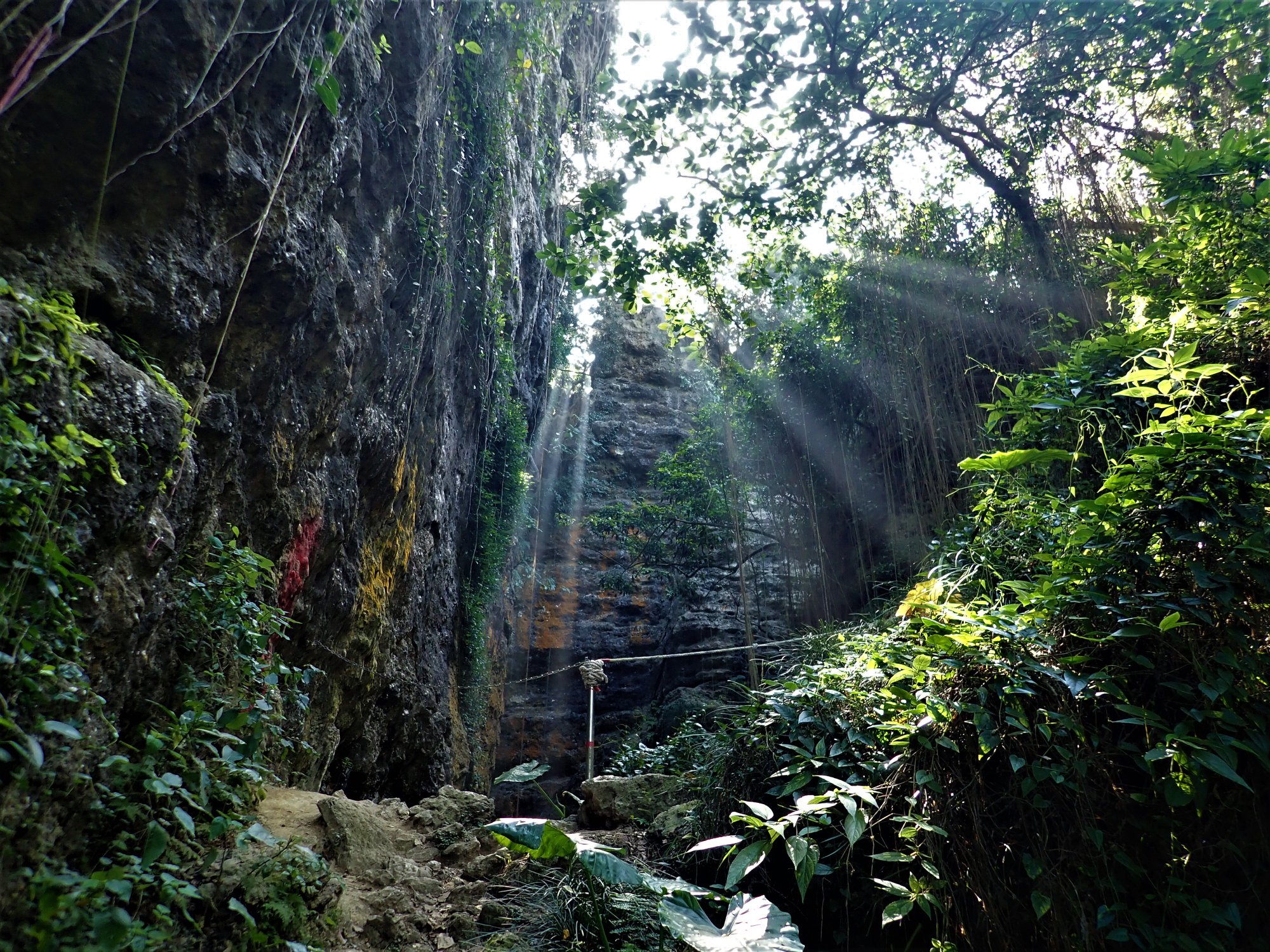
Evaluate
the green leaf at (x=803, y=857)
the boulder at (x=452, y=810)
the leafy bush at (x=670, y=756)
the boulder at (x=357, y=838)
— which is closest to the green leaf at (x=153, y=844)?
the boulder at (x=357, y=838)

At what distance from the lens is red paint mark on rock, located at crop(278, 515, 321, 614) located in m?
3.20

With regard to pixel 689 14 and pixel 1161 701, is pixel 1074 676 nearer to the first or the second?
pixel 1161 701

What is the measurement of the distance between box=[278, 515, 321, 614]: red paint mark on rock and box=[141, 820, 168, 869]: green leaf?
1767mm

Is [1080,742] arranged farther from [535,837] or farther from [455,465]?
[455,465]

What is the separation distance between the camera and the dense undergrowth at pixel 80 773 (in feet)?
4.10

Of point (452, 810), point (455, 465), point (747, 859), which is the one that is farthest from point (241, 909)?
point (455, 465)

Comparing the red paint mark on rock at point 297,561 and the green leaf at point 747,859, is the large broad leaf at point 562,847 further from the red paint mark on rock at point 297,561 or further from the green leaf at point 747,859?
the red paint mark on rock at point 297,561

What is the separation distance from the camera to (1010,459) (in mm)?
2785

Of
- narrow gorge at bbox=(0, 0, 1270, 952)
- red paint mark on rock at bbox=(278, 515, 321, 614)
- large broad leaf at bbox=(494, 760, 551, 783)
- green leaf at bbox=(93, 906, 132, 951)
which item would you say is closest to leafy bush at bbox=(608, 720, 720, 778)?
narrow gorge at bbox=(0, 0, 1270, 952)

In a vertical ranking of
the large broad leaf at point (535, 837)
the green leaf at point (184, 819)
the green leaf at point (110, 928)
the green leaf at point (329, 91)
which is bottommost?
the green leaf at point (110, 928)

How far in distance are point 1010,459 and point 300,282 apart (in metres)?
2.86

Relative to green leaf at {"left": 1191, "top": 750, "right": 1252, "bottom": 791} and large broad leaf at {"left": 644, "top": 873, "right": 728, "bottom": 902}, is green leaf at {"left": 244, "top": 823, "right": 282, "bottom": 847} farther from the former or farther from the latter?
green leaf at {"left": 1191, "top": 750, "right": 1252, "bottom": 791}

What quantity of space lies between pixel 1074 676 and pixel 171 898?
2.29m

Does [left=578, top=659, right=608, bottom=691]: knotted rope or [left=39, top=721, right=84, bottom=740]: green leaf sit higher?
[left=578, top=659, right=608, bottom=691]: knotted rope
